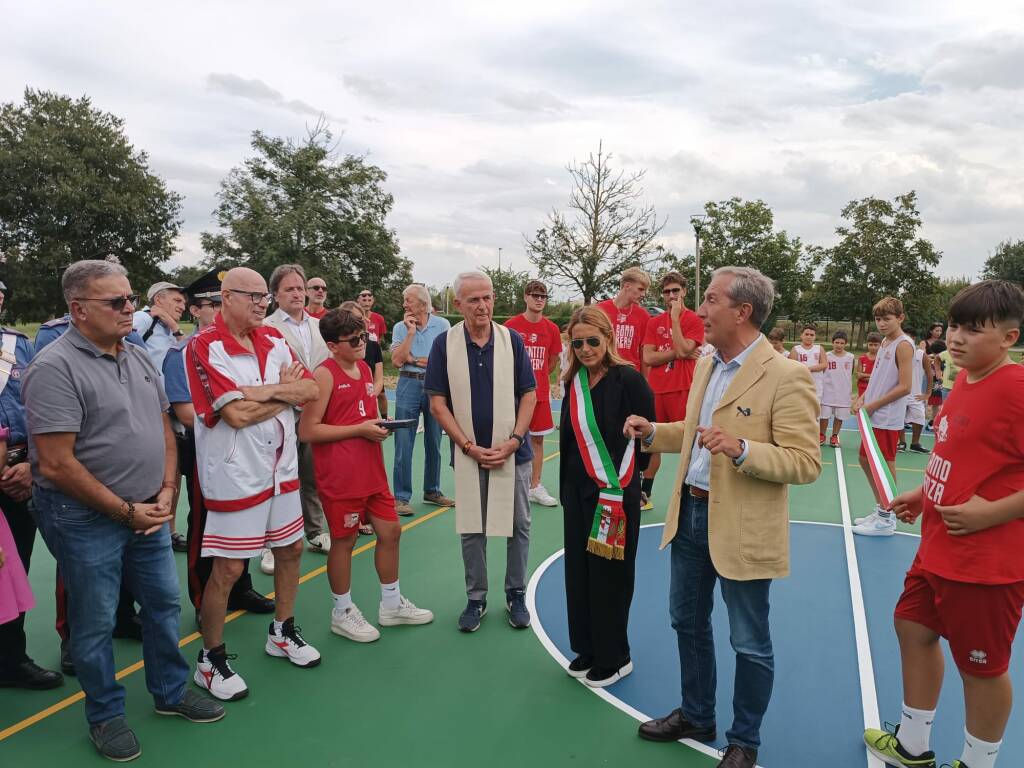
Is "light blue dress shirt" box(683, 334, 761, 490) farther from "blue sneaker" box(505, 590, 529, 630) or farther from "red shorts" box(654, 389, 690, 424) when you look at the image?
"red shorts" box(654, 389, 690, 424)

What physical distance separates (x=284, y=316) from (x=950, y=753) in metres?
4.72

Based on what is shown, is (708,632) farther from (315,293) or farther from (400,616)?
(315,293)

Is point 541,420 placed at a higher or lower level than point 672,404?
lower

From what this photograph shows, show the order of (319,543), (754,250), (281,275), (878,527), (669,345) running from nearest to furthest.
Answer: (281,275) < (319,543) < (878,527) < (669,345) < (754,250)

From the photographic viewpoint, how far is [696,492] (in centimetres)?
293

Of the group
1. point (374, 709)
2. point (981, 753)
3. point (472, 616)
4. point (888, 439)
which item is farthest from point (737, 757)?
point (888, 439)

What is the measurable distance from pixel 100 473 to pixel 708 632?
2.81m

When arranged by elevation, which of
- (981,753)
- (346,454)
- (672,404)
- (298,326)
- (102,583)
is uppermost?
(298,326)

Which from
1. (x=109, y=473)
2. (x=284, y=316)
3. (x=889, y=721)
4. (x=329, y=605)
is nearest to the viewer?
(x=109, y=473)

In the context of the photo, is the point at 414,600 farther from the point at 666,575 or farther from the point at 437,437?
the point at 437,437

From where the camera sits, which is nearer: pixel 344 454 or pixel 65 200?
pixel 344 454

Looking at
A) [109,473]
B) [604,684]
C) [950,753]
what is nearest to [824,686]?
[950,753]

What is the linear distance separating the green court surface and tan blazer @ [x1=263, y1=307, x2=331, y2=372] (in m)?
1.72

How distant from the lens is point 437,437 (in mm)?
7023
